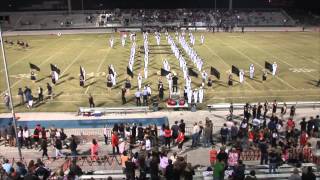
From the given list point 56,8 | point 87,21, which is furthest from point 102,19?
point 56,8

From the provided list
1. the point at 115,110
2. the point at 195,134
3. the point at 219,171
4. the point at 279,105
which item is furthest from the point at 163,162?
the point at 279,105

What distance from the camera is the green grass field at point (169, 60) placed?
26703 mm

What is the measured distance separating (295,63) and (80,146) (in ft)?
78.2

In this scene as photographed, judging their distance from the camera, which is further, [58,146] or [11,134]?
[11,134]

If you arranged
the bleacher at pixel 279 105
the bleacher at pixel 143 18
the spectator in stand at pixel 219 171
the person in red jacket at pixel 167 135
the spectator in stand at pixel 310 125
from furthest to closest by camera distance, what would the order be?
the bleacher at pixel 143 18, the bleacher at pixel 279 105, the spectator in stand at pixel 310 125, the person in red jacket at pixel 167 135, the spectator in stand at pixel 219 171

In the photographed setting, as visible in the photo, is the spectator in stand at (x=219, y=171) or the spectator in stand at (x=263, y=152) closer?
the spectator in stand at (x=219, y=171)

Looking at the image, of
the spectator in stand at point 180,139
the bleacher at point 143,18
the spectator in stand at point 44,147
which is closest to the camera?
the spectator in stand at point 44,147

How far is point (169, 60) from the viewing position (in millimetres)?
37250

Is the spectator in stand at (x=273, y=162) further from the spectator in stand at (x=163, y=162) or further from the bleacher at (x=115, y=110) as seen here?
the bleacher at (x=115, y=110)

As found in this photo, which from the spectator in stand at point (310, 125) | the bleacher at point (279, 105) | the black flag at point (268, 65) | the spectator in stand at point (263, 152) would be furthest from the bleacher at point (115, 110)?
the black flag at point (268, 65)

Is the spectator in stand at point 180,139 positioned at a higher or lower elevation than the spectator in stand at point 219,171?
lower

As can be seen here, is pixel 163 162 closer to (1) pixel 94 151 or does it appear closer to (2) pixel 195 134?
(1) pixel 94 151

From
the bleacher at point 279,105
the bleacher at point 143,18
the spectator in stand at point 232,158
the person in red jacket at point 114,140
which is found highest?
the bleacher at point 143,18

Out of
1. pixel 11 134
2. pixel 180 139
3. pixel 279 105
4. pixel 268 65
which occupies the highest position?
pixel 268 65
